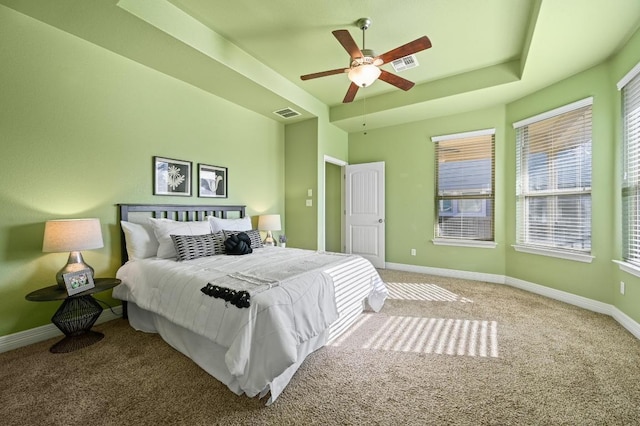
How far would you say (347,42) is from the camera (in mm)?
2213

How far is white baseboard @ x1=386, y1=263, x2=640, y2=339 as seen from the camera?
106 inches

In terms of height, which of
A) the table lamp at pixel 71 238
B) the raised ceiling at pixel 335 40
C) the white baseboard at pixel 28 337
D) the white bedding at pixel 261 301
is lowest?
the white baseboard at pixel 28 337

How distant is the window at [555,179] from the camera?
322cm

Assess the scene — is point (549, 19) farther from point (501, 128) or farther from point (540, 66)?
point (501, 128)

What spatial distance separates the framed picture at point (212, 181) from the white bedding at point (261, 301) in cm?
128

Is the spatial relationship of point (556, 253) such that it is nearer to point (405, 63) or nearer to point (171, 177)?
point (405, 63)

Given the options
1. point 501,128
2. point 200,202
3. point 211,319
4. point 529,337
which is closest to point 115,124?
point 200,202

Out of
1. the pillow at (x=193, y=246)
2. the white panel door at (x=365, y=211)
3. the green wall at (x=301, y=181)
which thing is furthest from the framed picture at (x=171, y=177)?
the white panel door at (x=365, y=211)

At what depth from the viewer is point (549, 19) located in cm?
233

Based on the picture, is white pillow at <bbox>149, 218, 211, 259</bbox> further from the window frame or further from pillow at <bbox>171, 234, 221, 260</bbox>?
the window frame

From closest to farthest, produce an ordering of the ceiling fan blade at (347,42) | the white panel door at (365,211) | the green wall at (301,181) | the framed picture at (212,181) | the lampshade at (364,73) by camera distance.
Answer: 1. the ceiling fan blade at (347,42)
2. the lampshade at (364,73)
3. the framed picture at (212,181)
4. the green wall at (301,181)
5. the white panel door at (365,211)

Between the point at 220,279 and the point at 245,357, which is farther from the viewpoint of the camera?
the point at 220,279

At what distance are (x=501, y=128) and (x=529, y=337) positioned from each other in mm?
3150

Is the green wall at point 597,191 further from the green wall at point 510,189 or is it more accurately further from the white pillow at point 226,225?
the white pillow at point 226,225
